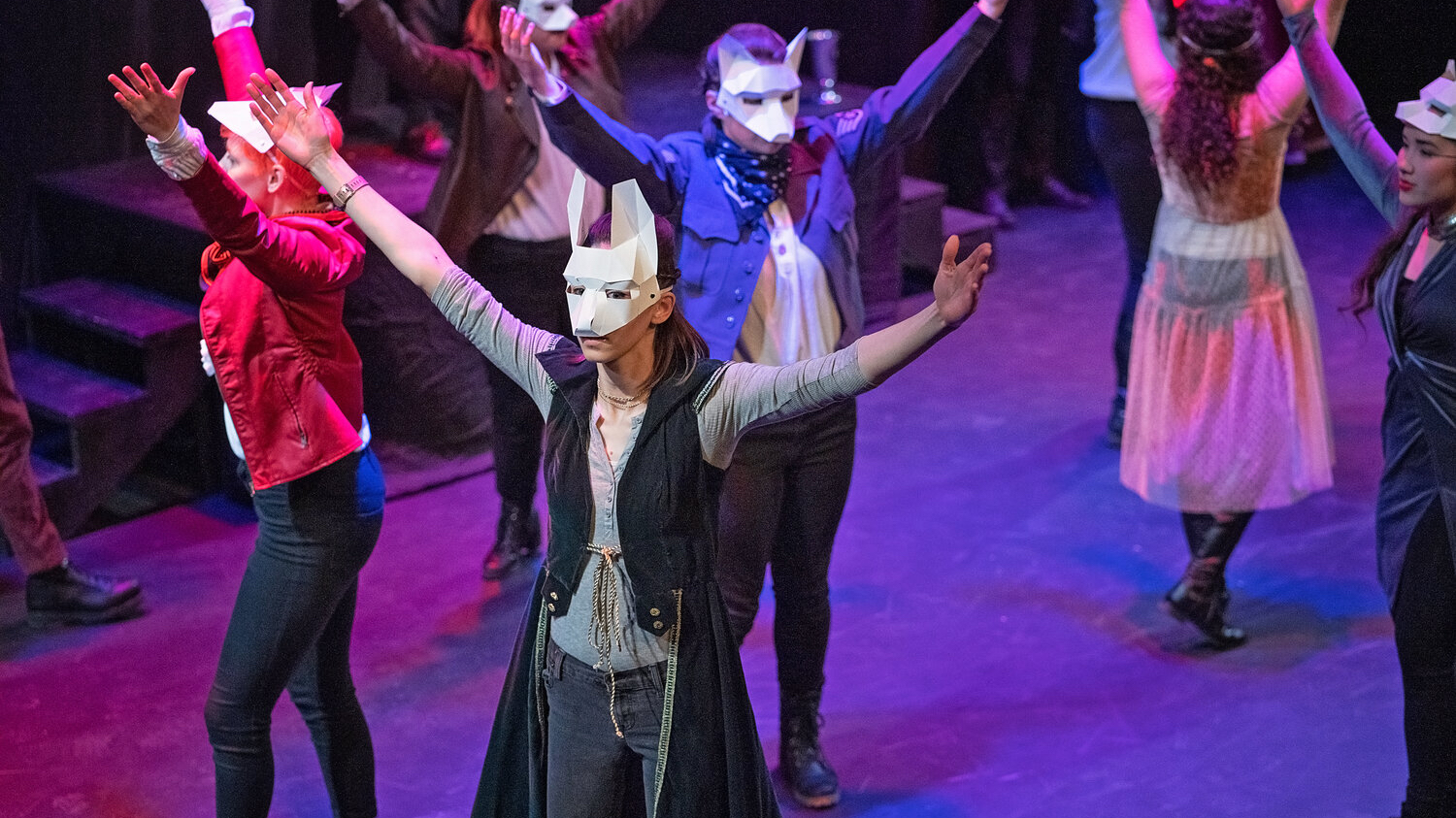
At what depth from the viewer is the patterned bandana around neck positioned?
131 inches

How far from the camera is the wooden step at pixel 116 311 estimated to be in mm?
4895

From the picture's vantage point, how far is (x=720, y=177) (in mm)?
3344

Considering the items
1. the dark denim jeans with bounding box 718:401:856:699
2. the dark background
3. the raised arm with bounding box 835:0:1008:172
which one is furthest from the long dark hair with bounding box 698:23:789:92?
the dark background

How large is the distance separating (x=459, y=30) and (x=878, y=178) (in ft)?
5.89

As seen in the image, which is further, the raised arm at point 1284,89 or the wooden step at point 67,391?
the wooden step at point 67,391

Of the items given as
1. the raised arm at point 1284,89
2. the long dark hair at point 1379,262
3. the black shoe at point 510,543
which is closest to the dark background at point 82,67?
the black shoe at point 510,543

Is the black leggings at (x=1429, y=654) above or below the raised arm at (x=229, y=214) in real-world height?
below

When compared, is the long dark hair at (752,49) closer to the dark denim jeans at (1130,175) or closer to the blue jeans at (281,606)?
the blue jeans at (281,606)

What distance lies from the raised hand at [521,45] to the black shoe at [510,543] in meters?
1.95

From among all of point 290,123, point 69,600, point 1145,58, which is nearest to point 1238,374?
point 1145,58

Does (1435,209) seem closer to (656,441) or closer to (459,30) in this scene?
(656,441)

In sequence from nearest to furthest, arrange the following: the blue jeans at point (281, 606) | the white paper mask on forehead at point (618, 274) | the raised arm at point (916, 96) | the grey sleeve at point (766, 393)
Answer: the grey sleeve at point (766, 393)
the white paper mask on forehead at point (618, 274)
the blue jeans at point (281, 606)
the raised arm at point (916, 96)

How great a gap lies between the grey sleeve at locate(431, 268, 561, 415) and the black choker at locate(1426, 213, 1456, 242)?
178cm

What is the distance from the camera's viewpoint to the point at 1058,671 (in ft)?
13.6
